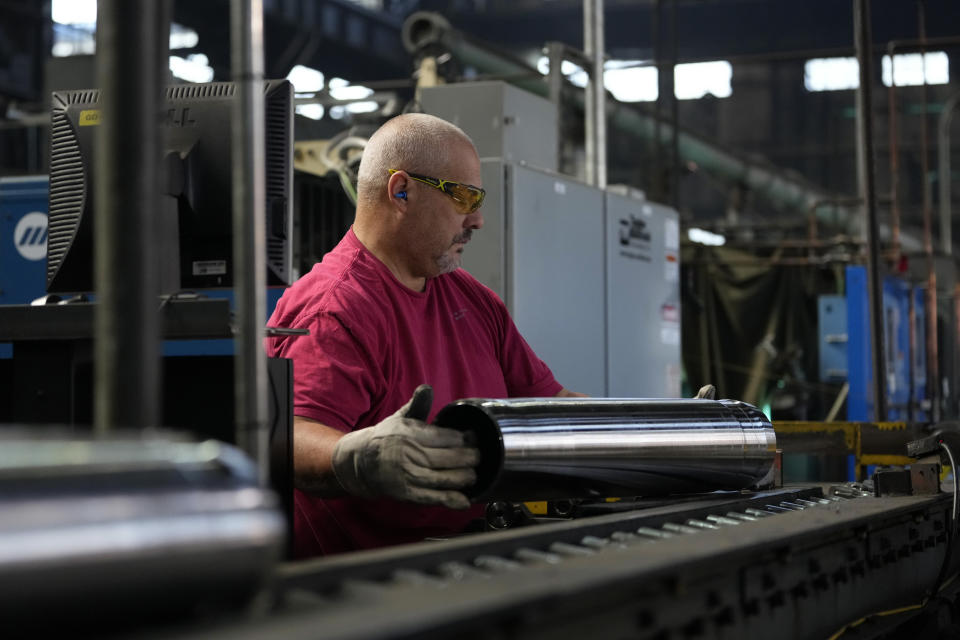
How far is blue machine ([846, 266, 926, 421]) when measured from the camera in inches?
291

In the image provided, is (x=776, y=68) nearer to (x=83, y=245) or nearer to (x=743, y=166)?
(x=743, y=166)

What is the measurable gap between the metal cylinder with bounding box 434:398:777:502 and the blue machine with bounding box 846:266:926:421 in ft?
16.3

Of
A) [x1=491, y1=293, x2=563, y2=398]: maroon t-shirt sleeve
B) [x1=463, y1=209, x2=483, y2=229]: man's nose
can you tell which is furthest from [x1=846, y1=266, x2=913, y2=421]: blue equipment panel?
[x1=463, y1=209, x2=483, y2=229]: man's nose

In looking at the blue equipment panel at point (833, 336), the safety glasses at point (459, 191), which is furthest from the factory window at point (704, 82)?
the safety glasses at point (459, 191)

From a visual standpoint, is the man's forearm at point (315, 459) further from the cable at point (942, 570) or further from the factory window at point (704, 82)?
the factory window at point (704, 82)

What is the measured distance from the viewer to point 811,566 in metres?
1.65

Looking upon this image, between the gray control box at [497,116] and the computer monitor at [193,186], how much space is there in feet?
8.19

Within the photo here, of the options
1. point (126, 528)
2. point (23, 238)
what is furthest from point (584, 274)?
point (126, 528)

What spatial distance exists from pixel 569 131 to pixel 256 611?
710cm

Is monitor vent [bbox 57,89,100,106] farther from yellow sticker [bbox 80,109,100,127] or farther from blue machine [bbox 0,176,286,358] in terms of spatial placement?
blue machine [bbox 0,176,286,358]

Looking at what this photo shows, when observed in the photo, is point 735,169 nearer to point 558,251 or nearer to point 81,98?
point 558,251

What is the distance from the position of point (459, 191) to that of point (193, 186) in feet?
2.28

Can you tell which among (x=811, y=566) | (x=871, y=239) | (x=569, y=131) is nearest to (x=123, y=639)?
(x=811, y=566)

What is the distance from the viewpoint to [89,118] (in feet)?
6.88
